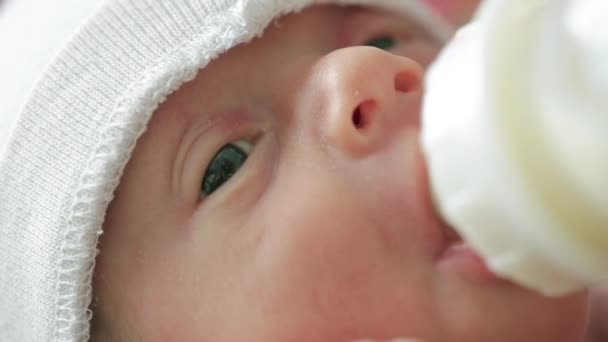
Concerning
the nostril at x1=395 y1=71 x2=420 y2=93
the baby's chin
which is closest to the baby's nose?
the nostril at x1=395 y1=71 x2=420 y2=93

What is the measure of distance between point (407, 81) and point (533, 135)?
0.27 meters

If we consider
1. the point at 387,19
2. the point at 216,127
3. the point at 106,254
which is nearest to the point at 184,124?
the point at 216,127

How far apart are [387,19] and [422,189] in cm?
31

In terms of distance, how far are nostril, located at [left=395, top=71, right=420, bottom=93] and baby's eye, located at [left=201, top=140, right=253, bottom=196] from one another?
0.15m

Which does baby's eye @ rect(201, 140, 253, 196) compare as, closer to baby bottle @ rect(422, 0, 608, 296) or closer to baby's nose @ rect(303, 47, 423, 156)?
baby's nose @ rect(303, 47, 423, 156)

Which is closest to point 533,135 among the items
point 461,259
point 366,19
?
point 461,259

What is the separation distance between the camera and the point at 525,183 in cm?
47

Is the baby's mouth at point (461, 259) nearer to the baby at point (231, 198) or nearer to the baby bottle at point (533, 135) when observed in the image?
the baby at point (231, 198)

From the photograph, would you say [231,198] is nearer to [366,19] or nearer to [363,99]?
[363,99]

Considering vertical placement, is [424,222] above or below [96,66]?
below

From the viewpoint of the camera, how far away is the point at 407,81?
73 centimetres

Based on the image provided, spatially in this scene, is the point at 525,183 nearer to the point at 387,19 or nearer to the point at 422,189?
the point at 422,189

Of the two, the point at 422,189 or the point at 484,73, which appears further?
the point at 422,189

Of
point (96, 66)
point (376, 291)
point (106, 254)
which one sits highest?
point (96, 66)
